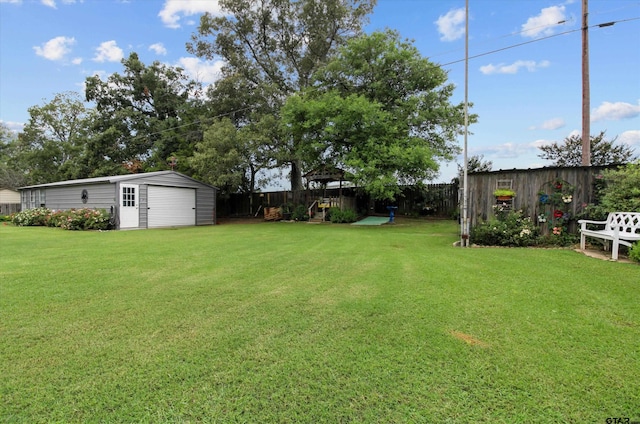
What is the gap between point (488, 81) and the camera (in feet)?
36.0

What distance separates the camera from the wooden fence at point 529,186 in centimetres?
711

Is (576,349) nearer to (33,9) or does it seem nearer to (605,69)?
(605,69)

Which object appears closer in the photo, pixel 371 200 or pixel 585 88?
pixel 585 88

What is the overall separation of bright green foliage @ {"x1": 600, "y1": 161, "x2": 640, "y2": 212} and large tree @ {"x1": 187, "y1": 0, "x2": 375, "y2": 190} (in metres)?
14.5

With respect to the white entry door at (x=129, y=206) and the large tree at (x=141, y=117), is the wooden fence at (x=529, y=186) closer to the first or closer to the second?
the white entry door at (x=129, y=206)

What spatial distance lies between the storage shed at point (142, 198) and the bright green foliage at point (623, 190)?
15.3 meters

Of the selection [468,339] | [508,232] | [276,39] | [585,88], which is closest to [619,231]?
[508,232]

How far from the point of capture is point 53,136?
29141 millimetres

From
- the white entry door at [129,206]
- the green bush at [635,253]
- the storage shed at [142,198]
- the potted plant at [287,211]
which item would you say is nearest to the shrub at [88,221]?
the storage shed at [142,198]

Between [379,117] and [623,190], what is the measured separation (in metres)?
7.90

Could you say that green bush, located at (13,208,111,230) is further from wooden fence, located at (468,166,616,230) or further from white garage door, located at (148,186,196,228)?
wooden fence, located at (468,166,616,230)

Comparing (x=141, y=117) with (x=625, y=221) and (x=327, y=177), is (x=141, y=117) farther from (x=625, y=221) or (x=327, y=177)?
→ (x=625, y=221)

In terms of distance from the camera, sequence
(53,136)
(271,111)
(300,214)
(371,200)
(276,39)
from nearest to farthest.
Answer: (300,214) → (371,200) → (271,111) → (276,39) → (53,136)

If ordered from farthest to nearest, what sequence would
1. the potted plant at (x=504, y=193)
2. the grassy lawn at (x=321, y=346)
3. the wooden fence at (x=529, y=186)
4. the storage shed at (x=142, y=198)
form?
the storage shed at (x=142, y=198) → the potted plant at (x=504, y=193) → the wooden fence at (x=529, y=186) → the grassy lawn at (x=321, y=346)
